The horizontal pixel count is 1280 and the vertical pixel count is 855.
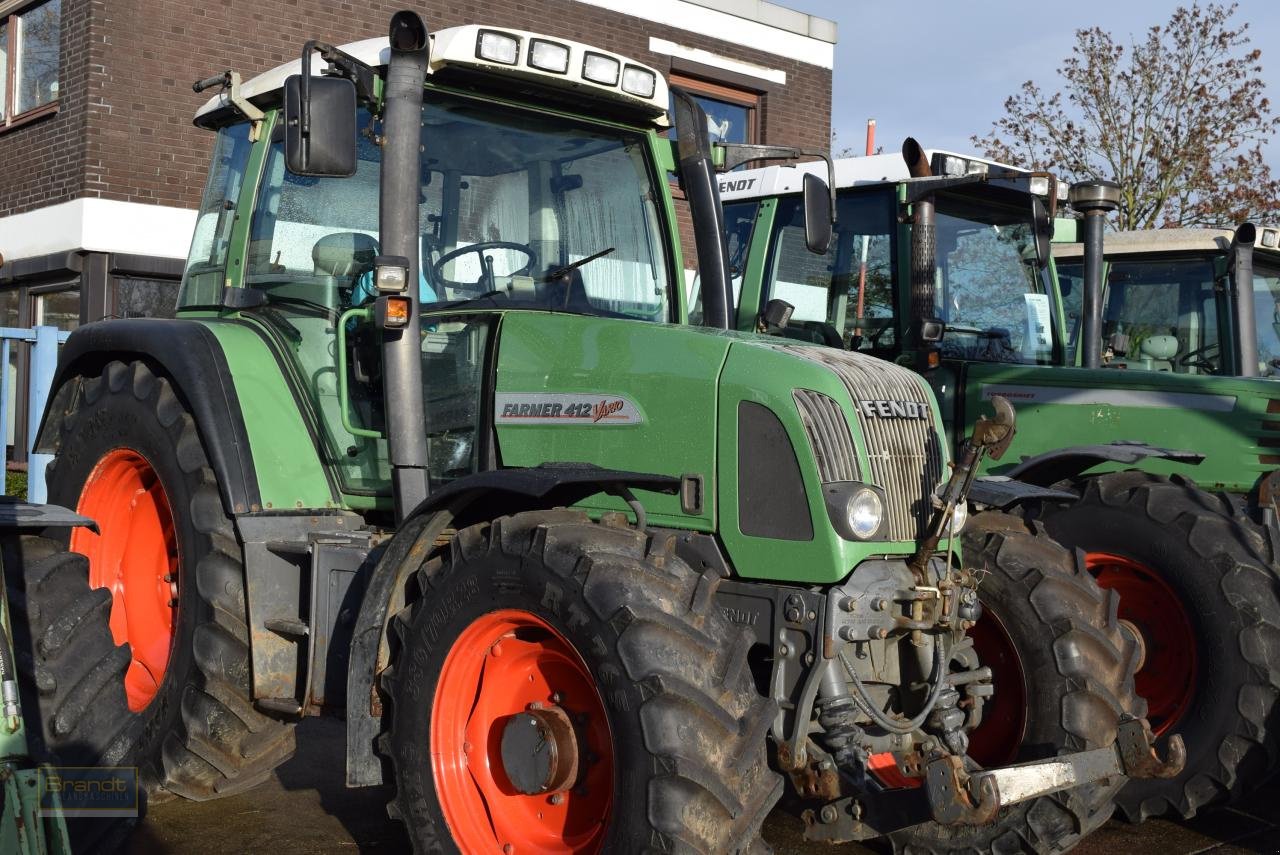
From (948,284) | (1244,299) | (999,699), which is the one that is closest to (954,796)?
(999,699)

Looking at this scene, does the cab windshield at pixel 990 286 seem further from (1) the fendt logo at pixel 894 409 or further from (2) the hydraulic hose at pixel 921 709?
(2) the hydraulic hose at pixel 921 709

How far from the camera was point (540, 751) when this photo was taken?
3.87m

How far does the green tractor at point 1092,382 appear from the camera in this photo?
544 cm

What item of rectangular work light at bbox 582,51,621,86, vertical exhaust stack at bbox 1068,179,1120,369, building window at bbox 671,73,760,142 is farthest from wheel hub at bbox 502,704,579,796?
building window at bbox 671,73,760,142

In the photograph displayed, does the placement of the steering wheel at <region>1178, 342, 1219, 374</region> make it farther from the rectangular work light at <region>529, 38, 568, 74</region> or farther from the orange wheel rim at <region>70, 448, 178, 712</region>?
the orange wheel rim at <region>70, 448, 178, 712</region>

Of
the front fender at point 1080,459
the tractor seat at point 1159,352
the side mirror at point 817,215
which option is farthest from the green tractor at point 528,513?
the tractor seat at point 1159,352

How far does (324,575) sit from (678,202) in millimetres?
1953

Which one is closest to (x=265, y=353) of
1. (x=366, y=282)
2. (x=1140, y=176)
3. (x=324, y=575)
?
(x=366, y=282)

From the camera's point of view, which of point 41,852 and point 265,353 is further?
point 265,353

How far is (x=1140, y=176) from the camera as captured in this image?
19.8 metres

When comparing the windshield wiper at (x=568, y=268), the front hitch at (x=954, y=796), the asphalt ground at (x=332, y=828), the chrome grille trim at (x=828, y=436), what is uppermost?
the windshield wiper at (x=568, y=268)

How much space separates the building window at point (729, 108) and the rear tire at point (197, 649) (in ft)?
36.0

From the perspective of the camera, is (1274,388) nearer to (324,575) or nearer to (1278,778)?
(1278,778)

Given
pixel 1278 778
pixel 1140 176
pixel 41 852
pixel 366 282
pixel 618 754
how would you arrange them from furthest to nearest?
pixel 1140 176, pixel 1278 778, pixel 366 282, pixel 618 754, pixel 41 852
